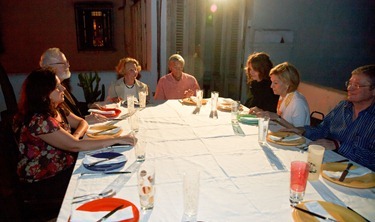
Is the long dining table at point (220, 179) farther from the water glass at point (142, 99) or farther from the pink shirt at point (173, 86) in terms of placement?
the pink shirt at point (173, 86)

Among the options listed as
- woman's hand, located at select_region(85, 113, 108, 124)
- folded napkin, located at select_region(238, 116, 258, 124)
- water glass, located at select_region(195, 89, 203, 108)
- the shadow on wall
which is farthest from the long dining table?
the shadow on wall

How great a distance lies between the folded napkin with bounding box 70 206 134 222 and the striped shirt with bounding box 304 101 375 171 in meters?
1.45

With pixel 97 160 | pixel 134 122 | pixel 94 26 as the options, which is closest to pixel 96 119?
pixel 134 122

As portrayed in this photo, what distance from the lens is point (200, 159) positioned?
5.47ft

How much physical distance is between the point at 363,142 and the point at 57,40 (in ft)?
23.1

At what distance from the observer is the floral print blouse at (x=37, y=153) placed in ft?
5.84

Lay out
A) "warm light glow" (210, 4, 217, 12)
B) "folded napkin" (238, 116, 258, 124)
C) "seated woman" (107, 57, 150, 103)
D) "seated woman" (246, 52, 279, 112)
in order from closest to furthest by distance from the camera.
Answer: "folded napkin" (238, 116, 258, 124)
"seated woman" (246, 52, 279, 112)
"seated woman" (107, 57, 150, 103)
"warm light glow" (210, 4, 217, 12)

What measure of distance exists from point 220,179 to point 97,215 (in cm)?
61

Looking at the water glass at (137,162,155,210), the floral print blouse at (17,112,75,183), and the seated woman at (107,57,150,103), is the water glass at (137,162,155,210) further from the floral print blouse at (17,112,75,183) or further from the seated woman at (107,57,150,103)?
the seated woman at (107,57,150,103)

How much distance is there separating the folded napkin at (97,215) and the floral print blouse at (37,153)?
0.84 meters

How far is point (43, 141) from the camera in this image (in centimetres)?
190

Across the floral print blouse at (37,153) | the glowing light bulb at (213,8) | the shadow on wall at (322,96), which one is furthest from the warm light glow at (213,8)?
the floral print blouse at (37,153)

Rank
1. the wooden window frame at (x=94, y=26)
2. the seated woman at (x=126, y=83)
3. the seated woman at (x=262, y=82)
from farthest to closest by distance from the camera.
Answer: the wooden window frame at (x=94, y=26) < the seated woman at (x=126, y=83) < the seated woman at (x=262, y=82)

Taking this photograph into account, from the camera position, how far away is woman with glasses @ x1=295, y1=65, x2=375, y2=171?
1.87m
